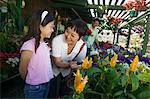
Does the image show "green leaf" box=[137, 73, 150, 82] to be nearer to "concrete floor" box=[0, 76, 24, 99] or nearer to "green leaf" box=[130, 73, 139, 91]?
"green leaf" box=[130, 73, 139, 91]

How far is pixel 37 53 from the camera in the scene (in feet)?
7.67

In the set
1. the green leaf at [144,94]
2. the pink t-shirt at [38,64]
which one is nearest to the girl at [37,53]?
the pink t-shirt at [38,64]

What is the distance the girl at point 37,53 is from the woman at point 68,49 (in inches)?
5.5

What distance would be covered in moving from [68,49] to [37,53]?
393 millimetres

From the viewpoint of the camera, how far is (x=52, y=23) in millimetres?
2346

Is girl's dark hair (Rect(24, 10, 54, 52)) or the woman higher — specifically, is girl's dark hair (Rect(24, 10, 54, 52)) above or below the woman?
above

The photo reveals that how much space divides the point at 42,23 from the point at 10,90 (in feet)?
6.39

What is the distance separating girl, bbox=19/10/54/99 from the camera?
2.29 metres

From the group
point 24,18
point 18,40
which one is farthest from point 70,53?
point 24,18

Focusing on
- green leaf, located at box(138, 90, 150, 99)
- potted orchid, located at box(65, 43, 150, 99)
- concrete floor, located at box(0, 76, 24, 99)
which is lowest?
concrete floor, located at box(0, 76, 24, 99)

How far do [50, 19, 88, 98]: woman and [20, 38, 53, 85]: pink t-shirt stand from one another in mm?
138

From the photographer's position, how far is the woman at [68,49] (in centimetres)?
254

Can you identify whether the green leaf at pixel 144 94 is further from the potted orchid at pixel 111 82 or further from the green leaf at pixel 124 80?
the green leaf at pixel 124 80

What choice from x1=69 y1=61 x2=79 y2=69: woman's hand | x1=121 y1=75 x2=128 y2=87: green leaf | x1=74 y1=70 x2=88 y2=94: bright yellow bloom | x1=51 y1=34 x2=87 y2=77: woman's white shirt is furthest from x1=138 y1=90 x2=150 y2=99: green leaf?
x1=51 y1=34 x2=87 y2=77: woman's white shirt
